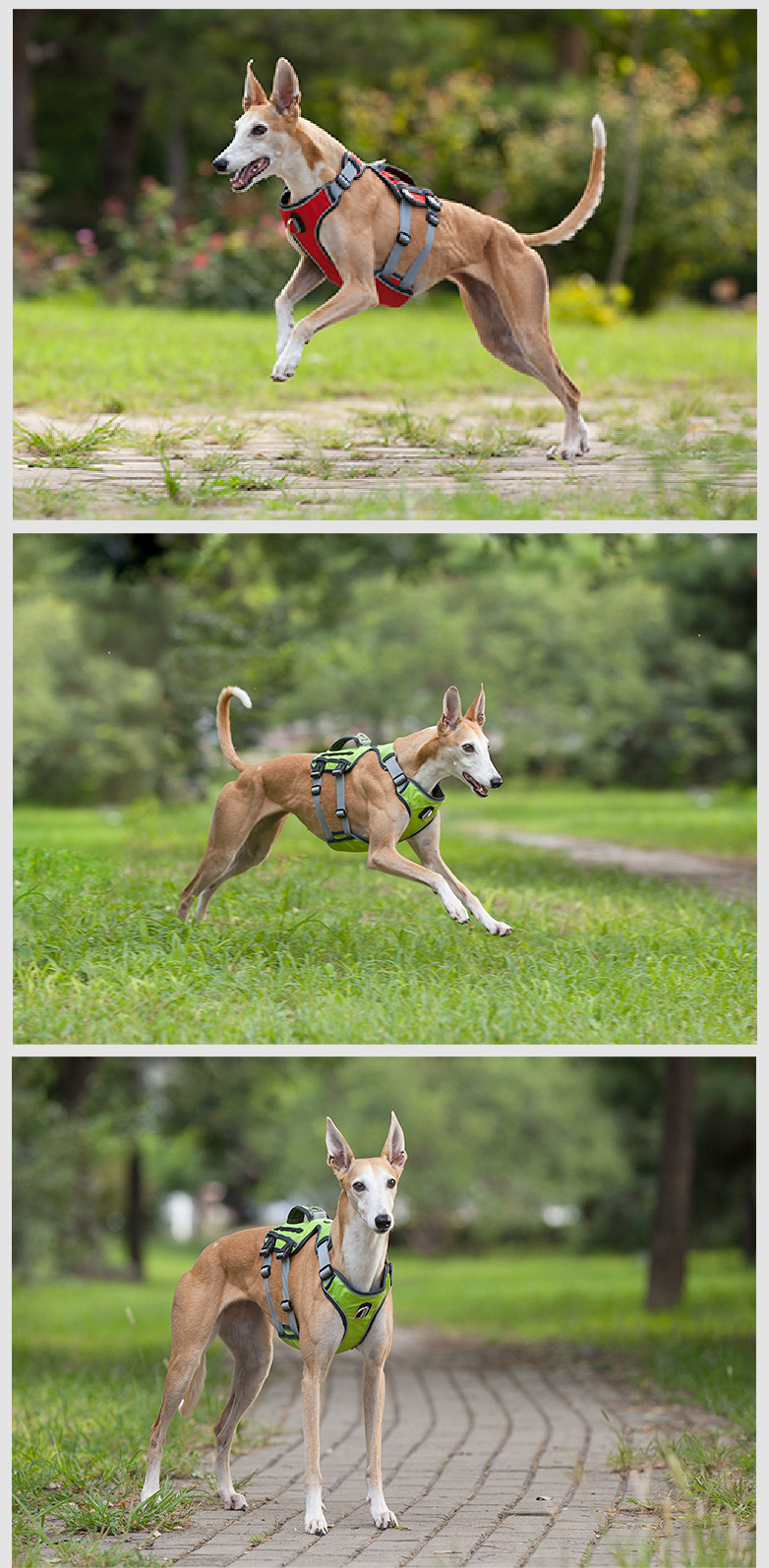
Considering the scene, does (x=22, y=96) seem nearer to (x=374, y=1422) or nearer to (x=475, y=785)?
(x=475, y=785)

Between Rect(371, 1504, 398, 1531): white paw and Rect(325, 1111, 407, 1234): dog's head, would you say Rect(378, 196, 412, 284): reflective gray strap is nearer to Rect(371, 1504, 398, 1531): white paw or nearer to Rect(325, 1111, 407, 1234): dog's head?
Rect(325, 1111, 407, 1234): dog's head

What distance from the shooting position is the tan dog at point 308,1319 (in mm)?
4773

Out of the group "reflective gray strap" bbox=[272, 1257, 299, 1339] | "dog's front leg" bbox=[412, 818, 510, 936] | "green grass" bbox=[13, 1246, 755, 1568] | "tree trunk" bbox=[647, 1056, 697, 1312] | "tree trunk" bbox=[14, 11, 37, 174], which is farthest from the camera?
"tree trunk" bbox=[14, 11, 37, 174]

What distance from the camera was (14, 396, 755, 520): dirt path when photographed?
5.53 m

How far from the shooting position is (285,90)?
4668 millimetres

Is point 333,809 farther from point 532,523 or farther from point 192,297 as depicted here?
point 192,297

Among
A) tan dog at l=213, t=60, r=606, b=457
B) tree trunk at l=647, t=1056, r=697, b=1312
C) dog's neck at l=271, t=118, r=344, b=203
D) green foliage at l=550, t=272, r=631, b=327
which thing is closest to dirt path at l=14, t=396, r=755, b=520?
tan dog at l=213, t=60, r=606, b=457

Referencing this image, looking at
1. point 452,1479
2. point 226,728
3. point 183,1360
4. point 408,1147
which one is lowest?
point 408,1147

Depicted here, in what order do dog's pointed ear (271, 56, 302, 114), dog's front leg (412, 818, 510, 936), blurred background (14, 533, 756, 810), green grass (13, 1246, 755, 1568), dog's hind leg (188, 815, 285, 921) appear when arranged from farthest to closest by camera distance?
1. blurred background (14, 533, 756, 810)
2. dog's hind leg (188, 815, 285, 921)
3. dog's front leg (412, 818, 510, 936)
4. green grass (13, 1246, 755, 1568)
5. dog's pointed ear (271, 56, 302, 114)

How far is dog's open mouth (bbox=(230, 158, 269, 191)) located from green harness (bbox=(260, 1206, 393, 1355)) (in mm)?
3738

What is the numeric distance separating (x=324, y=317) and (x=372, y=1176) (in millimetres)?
2991

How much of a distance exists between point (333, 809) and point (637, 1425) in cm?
399

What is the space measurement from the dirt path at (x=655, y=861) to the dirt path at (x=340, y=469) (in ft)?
11.2

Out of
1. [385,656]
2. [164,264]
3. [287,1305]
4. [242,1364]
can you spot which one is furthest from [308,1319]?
[164,264]
